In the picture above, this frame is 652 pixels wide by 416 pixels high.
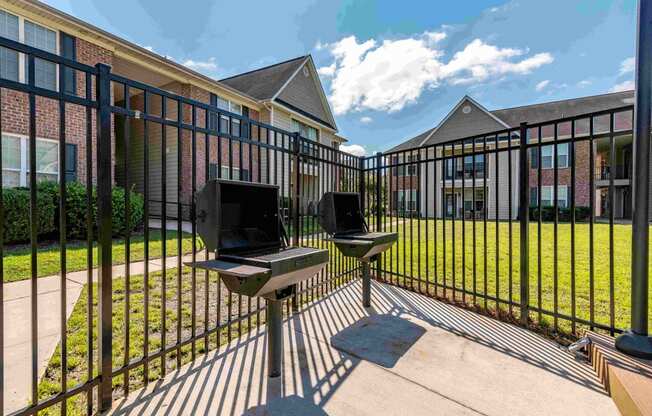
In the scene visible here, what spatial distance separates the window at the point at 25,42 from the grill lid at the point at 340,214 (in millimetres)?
8780

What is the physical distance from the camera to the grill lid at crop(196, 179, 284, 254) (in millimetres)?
2289

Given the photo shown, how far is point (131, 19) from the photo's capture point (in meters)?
10.2

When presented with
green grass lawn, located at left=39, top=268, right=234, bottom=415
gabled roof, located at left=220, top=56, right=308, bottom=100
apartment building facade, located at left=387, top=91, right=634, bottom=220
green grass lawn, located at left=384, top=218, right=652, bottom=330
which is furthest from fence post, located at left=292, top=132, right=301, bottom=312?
apartment building facade, located at left=387, top=91, right=634, bottom=220

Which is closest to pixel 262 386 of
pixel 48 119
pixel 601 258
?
pixel 601 258

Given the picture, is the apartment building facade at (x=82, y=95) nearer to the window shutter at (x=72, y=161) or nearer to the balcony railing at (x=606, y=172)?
the window shutter at (x=72, y=161)

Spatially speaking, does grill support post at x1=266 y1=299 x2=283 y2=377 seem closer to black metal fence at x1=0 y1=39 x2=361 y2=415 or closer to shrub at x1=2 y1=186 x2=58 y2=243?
black metal fence at x1=0 y1=39 x2=361 y2=415

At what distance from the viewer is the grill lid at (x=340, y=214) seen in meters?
A: 3.84

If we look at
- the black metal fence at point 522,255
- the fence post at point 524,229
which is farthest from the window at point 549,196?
the fence post at point 524,229

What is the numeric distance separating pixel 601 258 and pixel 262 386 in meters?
7.87

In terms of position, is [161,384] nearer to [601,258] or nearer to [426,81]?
[601,258]

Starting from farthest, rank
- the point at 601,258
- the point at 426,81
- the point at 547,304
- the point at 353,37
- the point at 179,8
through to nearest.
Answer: the point at 426,81, the point at 353,37, the point at 179,8, the point at 601,258, the point at 547,304

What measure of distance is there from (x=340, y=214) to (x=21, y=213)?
294 inches

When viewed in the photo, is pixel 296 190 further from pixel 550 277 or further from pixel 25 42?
pixel 25 42

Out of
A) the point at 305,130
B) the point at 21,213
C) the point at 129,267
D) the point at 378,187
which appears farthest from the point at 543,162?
the point at 21,213
